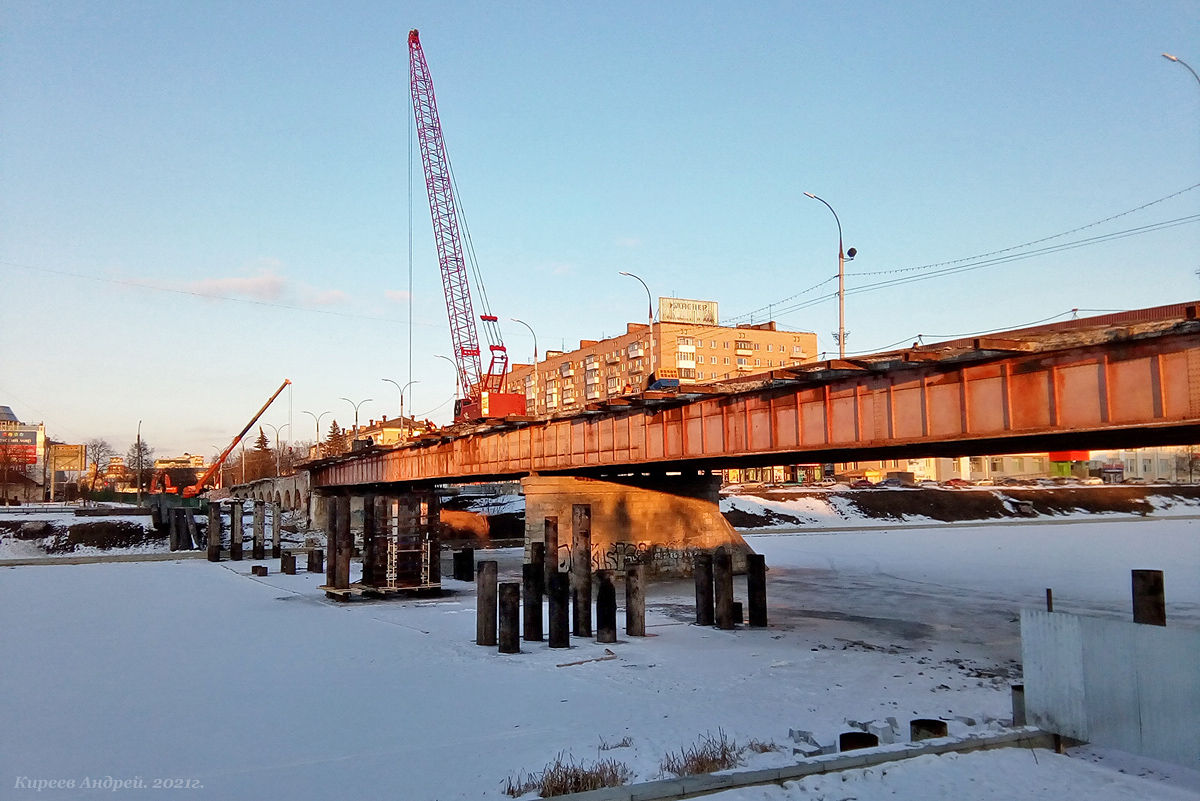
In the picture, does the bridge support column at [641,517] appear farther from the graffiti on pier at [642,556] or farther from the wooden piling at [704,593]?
the wooden piling at [704,593]

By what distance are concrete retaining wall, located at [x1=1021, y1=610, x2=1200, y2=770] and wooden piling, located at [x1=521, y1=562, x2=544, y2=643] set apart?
38.2 feet

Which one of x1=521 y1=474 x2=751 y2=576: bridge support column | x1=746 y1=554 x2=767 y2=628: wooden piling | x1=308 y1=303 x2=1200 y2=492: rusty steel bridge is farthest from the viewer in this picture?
x1=521 y1=474 x2=751 y2=576: bridge support column

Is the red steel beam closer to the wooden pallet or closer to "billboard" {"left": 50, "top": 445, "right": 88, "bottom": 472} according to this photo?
the wooden pallet

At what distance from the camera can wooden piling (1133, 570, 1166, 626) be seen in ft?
41.3

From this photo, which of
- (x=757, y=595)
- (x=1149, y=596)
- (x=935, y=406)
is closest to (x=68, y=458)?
(x=757, y=595)

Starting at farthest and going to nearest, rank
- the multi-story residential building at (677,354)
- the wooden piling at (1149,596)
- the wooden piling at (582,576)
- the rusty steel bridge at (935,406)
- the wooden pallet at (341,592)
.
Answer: the multi-story residential building at (677,354), the wooden pallet at (341,592), the wooden piling at (582,576), the rusty steel bridge at (935,406), the wooden piling at (1149,596)

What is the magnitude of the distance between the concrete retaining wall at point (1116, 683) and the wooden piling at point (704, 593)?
1258 centimetres

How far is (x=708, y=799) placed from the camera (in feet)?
27.5

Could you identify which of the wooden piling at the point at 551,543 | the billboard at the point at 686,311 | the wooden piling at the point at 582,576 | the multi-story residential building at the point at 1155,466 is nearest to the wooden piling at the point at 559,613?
the wooden piling at the point at 582,576

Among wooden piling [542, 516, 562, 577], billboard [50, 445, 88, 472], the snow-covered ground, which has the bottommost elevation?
the snow-covered ground

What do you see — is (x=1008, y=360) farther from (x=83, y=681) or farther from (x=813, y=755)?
(x=83, y=681)

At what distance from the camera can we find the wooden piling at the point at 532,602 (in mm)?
20703

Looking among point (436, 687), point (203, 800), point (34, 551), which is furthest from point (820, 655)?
point (34, 551)

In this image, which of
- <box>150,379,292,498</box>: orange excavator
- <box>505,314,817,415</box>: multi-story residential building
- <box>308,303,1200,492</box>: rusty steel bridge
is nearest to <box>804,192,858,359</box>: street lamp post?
<box>308,303,1200,492</box>: rusty steel bridge
